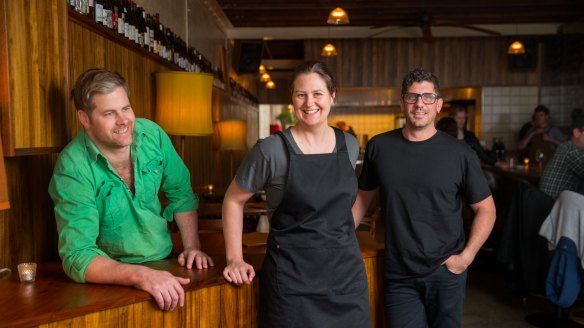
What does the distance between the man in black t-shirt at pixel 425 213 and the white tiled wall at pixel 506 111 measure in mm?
9374

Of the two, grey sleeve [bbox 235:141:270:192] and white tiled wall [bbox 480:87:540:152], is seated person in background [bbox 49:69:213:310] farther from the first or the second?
white tiled wall [bbox 480:87:540:152]

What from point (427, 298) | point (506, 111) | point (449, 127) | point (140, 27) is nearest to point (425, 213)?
point (427, 298)

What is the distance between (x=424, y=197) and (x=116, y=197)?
1155 mm

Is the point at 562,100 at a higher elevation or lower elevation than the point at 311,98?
higher

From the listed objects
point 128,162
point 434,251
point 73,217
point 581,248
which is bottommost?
point 581,248

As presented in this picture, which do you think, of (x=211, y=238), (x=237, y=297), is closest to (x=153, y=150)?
(x=237, y=297)

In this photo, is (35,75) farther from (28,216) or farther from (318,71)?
(318,71)

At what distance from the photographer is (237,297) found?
208cm

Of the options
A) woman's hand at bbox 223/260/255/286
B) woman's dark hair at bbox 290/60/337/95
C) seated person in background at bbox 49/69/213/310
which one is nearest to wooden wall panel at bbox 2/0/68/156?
seated person in background at bbox 49/69/213/310

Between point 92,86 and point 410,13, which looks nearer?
point 92,86

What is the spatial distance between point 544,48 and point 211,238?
10.1m

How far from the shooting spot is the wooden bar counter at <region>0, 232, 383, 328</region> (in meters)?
1.67

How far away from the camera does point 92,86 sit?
6.48 feet

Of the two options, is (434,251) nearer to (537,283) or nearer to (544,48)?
(537,283)
